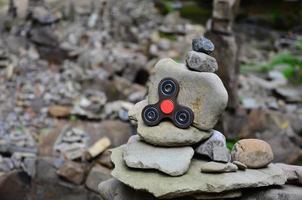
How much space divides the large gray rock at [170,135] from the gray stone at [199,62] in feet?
1.83

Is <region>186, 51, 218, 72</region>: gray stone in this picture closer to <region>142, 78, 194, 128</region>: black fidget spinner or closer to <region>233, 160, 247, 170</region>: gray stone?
<region>142, 78, 194, 128</region>: black fidget spinner

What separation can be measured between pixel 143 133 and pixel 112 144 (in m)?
2.94

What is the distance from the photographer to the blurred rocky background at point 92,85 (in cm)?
699

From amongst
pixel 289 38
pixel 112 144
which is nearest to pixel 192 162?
pixel 112 144

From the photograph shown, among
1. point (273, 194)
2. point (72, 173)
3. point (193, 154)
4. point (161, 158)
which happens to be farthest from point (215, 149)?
point (72, 173)

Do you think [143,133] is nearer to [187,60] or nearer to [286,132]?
[187,60]

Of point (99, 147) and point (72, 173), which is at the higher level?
point (99, 147)

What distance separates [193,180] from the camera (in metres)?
4.29

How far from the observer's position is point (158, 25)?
12523 millimetres

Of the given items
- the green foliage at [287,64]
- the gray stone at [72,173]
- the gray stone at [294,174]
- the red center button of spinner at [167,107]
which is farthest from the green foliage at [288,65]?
the red center button of spinner at [167,107]

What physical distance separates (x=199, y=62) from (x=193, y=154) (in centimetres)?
86

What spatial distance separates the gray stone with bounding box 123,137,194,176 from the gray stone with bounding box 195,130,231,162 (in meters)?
0.15

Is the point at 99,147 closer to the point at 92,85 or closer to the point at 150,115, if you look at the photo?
the point at 92,85

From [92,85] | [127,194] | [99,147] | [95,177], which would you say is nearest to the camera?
[127,194]
